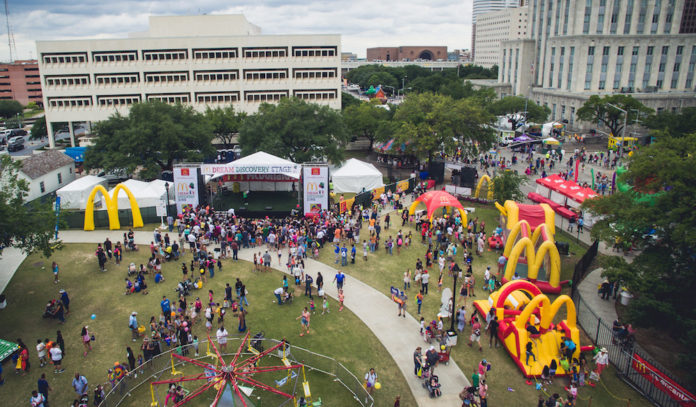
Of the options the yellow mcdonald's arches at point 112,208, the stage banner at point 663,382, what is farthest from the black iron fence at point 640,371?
the yellow mcdonald's arches at point 112,208

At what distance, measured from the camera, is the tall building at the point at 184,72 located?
62.0 m

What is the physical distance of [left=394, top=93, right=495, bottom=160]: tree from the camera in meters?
43.2

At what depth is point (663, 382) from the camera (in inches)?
609

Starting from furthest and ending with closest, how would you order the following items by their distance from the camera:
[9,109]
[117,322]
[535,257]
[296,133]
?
[9,109], [296,133], [535,257], [117,322]

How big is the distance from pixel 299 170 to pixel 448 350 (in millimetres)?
19081

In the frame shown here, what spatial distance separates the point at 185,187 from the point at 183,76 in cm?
3653

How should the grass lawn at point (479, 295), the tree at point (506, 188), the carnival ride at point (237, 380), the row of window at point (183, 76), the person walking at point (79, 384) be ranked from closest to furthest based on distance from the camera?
the carnival ride at point (237, 380)
the person walking at point (79, 384)
the grass lawn at point (479, 295)
the tree at point (506, 188)
the row of window at point (183, 76)

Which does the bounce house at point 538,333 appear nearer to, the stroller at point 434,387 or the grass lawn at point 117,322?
the stroller at point 434,387

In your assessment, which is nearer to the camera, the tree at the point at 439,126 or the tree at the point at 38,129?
the tree at the point at 439,126

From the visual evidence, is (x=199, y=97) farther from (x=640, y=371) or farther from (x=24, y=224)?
(x=640, y=371)

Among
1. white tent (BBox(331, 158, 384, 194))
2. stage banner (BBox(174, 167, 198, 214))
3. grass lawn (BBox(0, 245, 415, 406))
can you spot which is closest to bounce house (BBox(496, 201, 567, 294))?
grass lawn (BBox(0, 245, 415, 406))

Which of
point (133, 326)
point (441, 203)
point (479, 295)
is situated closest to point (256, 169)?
point (441, 203)

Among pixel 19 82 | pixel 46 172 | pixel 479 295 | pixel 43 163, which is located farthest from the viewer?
pixel 19 82

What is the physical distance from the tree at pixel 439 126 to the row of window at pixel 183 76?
2238 cm
